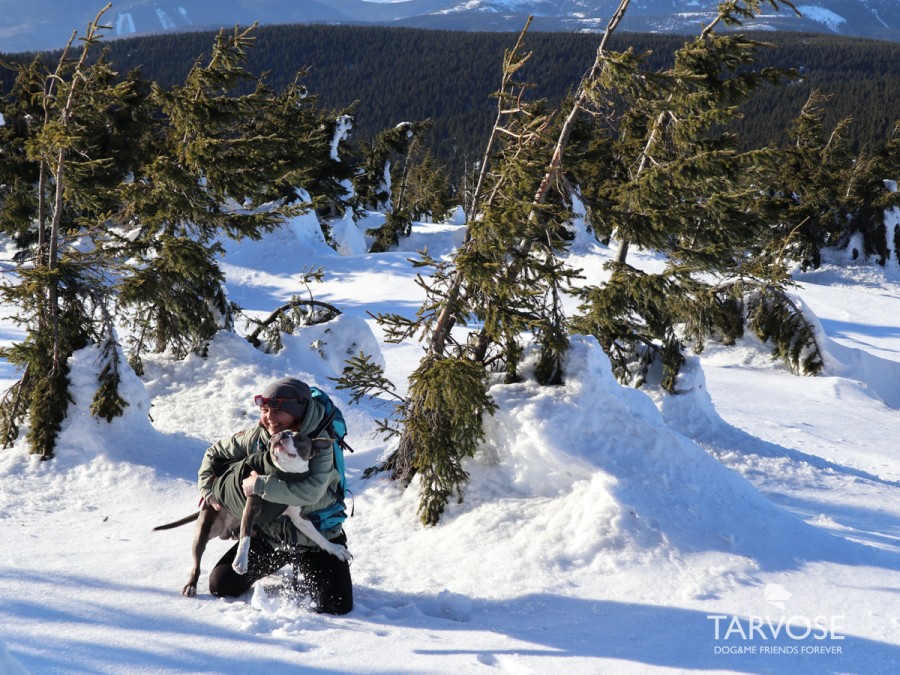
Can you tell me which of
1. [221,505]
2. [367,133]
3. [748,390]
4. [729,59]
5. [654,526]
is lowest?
[748,390]

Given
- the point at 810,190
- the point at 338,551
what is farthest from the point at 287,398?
the point at 810,190

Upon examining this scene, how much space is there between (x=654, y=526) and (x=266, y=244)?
19089 millimetres

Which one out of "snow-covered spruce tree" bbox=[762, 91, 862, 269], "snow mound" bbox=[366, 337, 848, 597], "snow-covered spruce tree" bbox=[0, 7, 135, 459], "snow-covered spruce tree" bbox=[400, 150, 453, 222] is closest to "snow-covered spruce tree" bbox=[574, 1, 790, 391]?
"snow mound" bbox=[366, 337, 848, 597]

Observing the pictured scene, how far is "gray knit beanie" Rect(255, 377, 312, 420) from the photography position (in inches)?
138

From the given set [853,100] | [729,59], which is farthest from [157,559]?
[853,100]

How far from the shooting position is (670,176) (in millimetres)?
8859

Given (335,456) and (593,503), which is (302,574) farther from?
(593,503)

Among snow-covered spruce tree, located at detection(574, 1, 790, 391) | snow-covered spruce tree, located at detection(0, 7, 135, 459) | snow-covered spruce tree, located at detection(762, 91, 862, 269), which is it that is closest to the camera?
snow-covered spruce tree, located at detection(574, 1, 790, 391)

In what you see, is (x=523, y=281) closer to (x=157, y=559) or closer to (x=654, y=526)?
(x=654, y=526)

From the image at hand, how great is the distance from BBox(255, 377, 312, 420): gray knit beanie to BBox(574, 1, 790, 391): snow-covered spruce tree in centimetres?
356

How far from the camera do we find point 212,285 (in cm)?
926

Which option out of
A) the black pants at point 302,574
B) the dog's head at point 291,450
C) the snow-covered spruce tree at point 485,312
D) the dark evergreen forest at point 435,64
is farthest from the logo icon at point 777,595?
the dark evergreen forest at point 435,64

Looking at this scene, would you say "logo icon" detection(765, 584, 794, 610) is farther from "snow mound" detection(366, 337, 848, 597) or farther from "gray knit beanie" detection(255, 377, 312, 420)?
"gray knit beanie" detection(255, 377, 312, 420)

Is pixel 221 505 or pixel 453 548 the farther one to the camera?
pixel 453 548
